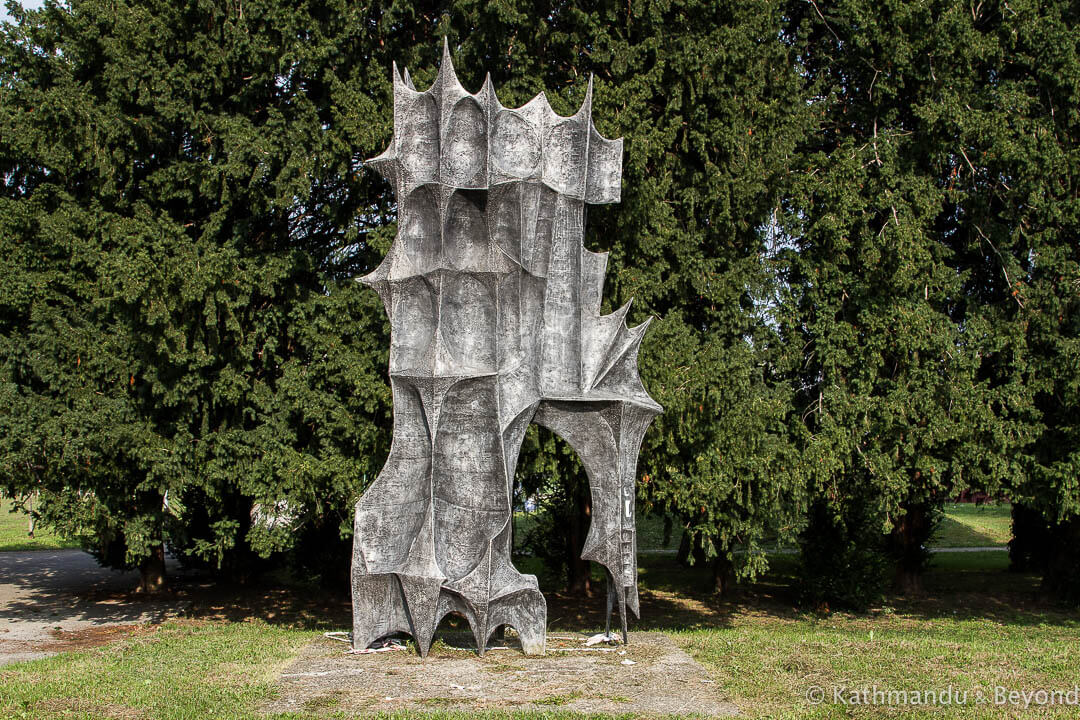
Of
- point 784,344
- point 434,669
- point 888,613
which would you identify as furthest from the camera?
point 888,613

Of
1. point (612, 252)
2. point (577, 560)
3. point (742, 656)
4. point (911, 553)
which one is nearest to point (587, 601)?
point (577, 560)

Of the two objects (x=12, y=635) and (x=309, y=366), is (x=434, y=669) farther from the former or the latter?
(x=12, y=635)

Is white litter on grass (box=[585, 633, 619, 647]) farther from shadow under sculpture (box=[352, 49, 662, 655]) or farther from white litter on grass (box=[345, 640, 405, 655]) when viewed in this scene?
white litter on grass (box=[345, 640, 405, 655])

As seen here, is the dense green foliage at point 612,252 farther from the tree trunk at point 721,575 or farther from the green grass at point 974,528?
the green grass at point 974,528

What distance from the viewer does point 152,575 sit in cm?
1695

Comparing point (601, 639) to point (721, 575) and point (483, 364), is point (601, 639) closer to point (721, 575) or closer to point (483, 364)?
point (483, 364)

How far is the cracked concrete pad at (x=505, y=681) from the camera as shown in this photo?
8508mm

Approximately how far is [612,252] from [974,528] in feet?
68.6

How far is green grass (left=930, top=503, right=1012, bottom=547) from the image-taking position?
25969 millimetres

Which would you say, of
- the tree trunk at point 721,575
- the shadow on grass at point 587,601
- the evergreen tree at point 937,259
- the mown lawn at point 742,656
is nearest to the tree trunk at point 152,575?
the shadow on grass at point 587,601

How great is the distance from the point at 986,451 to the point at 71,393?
13.1m

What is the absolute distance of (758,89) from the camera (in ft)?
44.9

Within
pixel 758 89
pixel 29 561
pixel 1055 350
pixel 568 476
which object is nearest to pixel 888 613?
pixel 1055 350

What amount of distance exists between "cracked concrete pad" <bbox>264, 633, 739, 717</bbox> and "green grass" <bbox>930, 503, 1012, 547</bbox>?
14850mm
